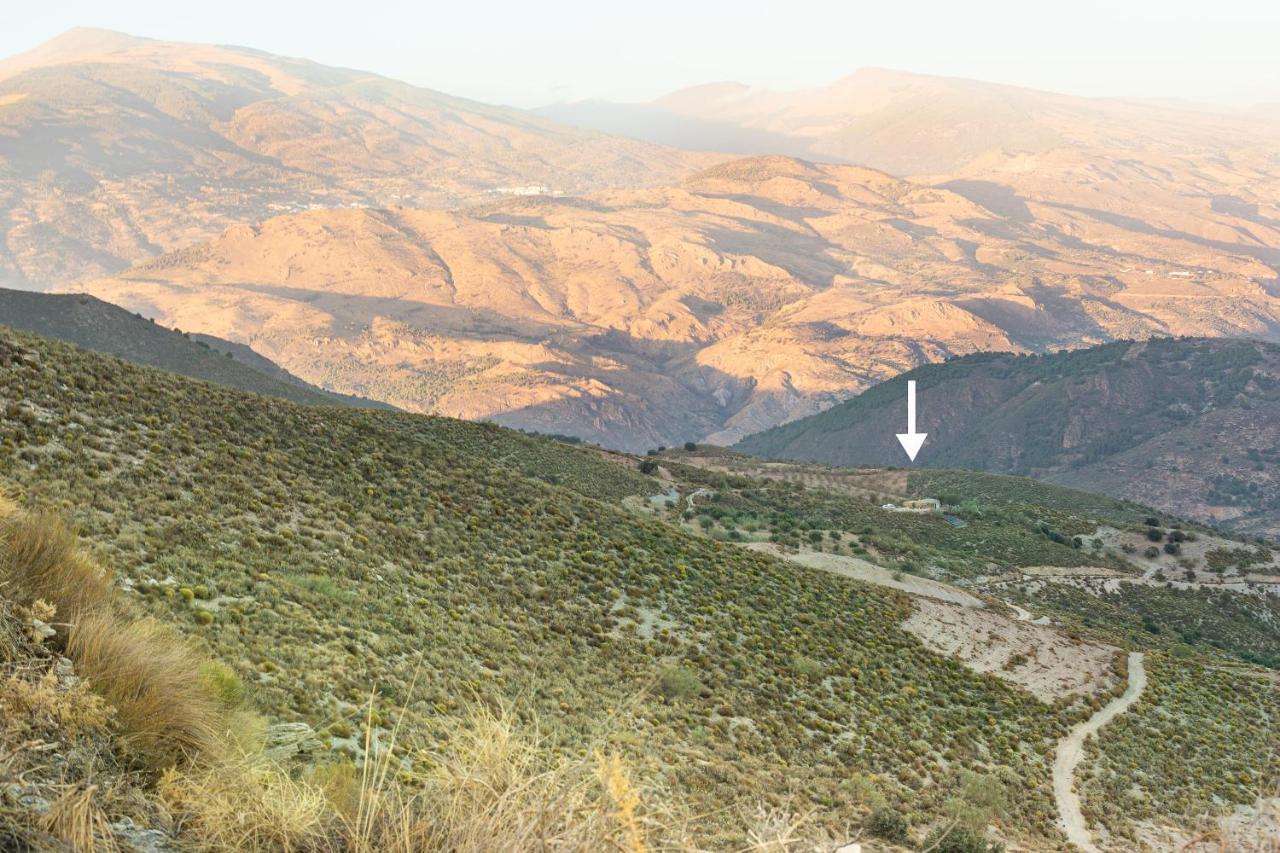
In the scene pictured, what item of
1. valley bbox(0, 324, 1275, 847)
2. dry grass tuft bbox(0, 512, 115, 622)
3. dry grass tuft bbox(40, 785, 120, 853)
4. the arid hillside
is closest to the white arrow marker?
the arid hillside

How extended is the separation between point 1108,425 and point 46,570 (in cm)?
17428

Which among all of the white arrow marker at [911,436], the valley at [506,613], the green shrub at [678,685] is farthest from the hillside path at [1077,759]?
the white arrow marker at [911,436]

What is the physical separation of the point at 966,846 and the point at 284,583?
11.7 meters

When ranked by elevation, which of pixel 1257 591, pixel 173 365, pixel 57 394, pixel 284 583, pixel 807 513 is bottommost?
→ pixel 1257 591

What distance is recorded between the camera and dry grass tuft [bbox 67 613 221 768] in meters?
6.15

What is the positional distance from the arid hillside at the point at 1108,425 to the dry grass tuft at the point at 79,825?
14261cm

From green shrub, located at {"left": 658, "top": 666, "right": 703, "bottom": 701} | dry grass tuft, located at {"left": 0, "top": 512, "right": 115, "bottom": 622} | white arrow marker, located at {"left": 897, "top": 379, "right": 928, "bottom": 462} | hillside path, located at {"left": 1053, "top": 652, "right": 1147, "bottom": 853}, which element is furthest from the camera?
white arrow marker, located at {"left": 897, "top": 379, "right": 928, "bottom": 462}

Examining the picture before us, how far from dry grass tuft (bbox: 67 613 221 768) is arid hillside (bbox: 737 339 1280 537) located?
14109 centimetres

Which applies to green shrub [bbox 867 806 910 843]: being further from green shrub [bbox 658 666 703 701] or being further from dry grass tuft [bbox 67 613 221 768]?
dry grass tuft [bbox 67 613 221 768]

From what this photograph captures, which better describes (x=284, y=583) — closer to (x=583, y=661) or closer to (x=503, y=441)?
(x=583, y=661)

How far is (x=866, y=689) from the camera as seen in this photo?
→ 25.4m

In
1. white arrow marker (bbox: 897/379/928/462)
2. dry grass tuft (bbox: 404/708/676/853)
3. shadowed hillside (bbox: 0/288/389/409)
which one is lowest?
white arrow marker (bbox: 897/379/928/462)

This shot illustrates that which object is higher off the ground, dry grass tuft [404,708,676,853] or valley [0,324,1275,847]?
dry grass tuft [404,708,676,853]

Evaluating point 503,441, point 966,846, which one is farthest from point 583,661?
point 503,441
